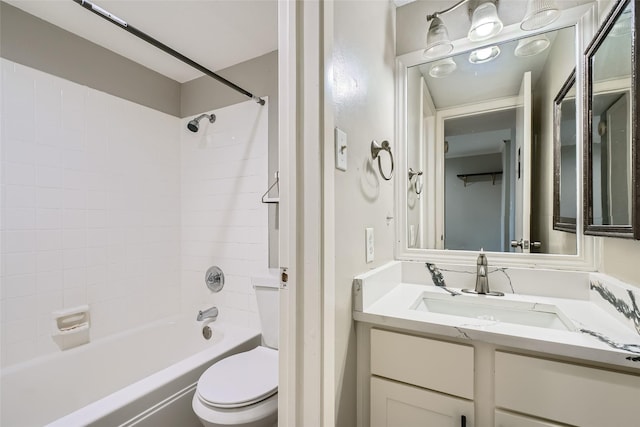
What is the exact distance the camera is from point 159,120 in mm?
2105

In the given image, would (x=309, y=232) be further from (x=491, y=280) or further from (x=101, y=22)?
(x=101, y=22)

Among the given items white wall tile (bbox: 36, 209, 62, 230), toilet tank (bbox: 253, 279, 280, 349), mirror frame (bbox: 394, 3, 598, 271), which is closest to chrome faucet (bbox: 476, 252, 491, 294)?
mirror frame (bbox: 394, 3, 598, 271)

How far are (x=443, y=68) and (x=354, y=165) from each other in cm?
87

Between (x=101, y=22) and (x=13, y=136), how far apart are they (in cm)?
80

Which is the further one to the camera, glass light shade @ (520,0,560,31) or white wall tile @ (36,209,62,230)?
white wall tile @ (36,209,62,230)

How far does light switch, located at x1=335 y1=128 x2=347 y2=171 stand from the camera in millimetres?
772

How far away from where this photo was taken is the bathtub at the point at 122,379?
1.09m

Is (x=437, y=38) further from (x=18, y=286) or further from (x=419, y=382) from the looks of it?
(x=18, y=286)

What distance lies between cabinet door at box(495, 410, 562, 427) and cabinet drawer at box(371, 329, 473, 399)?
0.08m

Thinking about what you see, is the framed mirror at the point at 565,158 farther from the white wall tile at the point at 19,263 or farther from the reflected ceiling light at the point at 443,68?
the white wall tile at the point at 19,263

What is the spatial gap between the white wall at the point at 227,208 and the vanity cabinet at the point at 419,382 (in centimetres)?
114

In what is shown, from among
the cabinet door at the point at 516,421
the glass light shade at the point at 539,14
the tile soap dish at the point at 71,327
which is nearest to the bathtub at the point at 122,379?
the tile soap dish at the point at 71,327

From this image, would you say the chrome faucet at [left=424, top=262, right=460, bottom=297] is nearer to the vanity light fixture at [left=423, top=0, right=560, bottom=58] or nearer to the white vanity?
the white vanity

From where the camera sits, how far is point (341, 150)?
31.3 inches
